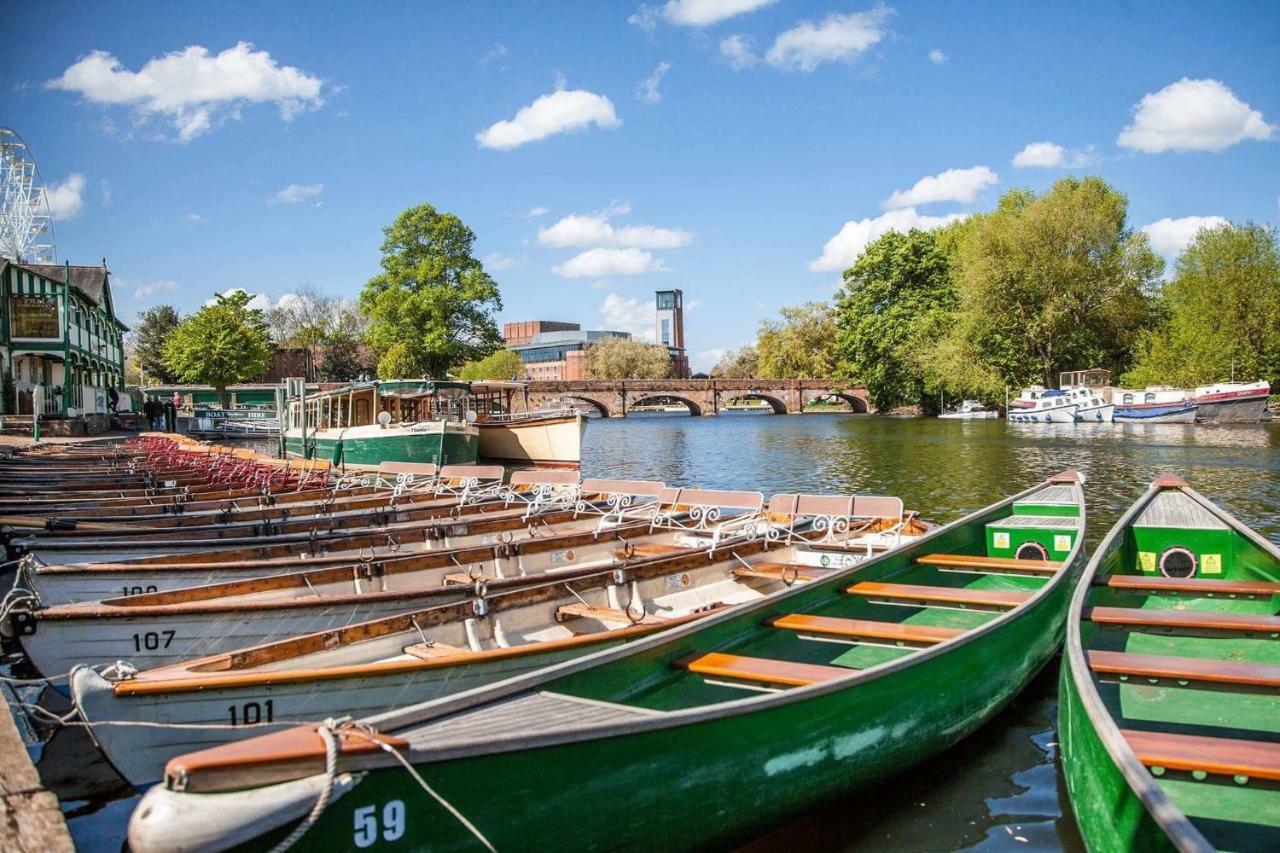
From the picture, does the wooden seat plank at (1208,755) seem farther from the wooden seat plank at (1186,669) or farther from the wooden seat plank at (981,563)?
the wooden seat plank at (981,563)

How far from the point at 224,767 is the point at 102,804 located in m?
4.10

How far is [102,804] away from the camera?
20.2 ft

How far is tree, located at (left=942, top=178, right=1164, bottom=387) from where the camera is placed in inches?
1988

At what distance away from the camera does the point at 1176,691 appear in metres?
5.97

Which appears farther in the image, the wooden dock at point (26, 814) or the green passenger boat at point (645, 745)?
the wooden dock at point (26, 814)

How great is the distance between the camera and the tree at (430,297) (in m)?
53.5

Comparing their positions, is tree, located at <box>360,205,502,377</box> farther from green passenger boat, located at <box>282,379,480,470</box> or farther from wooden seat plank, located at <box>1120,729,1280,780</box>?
wooden seat plank, located at <box>1120,729,1280,780</box>

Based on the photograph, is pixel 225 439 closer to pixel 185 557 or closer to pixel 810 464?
pixel 810 464

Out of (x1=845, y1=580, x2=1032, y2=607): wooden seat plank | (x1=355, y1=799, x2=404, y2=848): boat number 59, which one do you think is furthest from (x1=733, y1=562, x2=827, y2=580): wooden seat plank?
(x1=355, y1=799, x2=404, y2=848): boat number 59

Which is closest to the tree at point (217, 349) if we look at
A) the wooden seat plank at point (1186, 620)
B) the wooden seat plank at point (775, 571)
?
the wooden seat plank at point (775, 571)

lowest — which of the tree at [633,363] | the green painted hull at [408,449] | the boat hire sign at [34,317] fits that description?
the green painted hull at [408,449]

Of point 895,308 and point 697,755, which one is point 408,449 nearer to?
point 697,755

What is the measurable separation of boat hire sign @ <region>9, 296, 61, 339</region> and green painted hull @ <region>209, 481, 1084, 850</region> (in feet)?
144

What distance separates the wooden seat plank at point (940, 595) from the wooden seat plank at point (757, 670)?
2.22 metres
